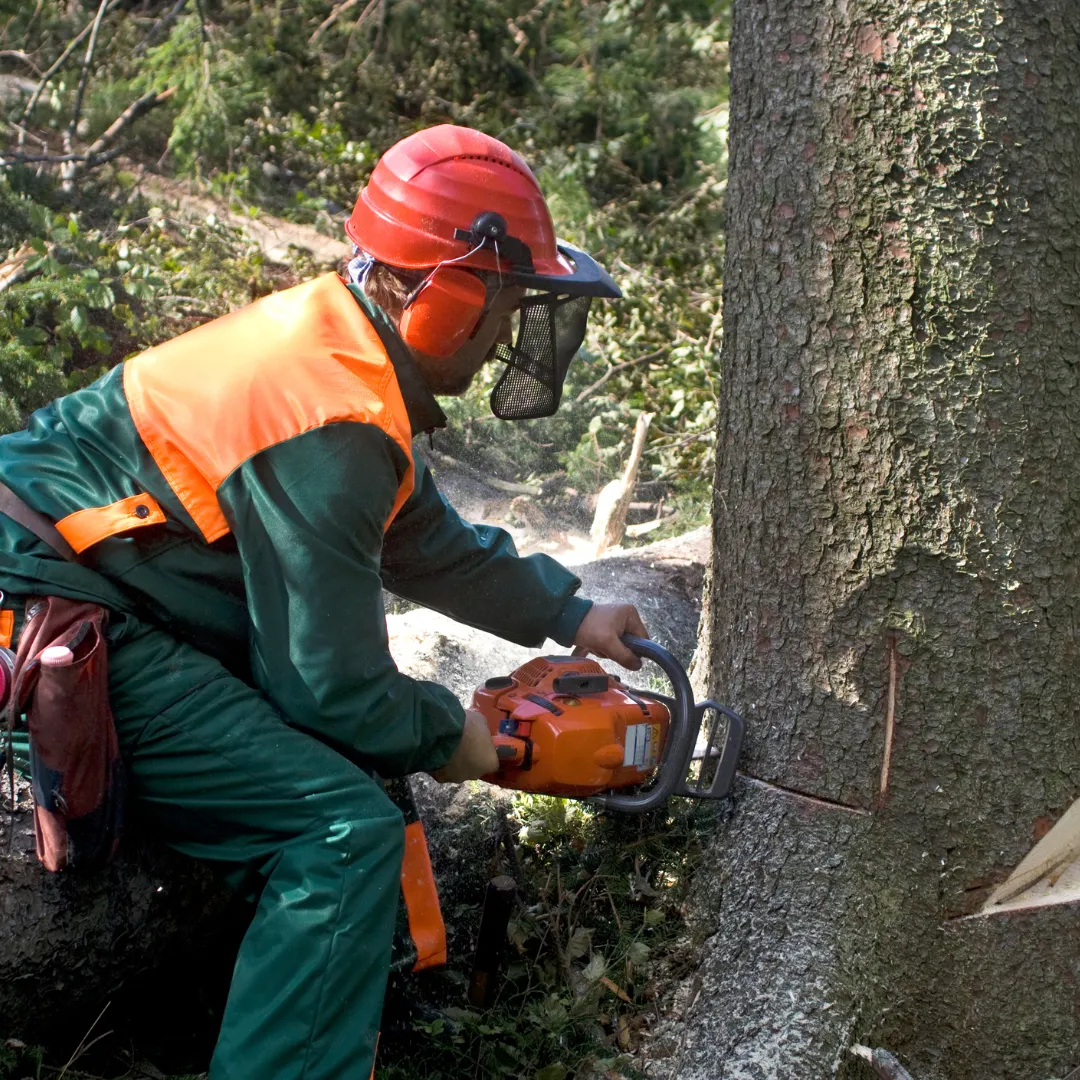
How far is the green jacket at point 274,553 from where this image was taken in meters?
2.00

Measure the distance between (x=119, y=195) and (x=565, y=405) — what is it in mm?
3151

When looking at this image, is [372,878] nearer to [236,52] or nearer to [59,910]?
[59,910]

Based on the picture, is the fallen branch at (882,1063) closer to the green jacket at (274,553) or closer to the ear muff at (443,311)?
the green jacket at (274,553)

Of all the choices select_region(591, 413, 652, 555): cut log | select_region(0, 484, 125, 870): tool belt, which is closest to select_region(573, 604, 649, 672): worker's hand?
select_region(0, 484, 125, 870): tool belt

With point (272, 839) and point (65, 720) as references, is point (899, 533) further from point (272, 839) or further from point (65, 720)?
point (65, 720)

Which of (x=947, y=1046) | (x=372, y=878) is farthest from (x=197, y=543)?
(x=947, y=1046)

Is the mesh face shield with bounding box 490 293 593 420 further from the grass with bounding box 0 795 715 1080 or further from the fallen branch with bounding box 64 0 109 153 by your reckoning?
the fallen branch with bounding box 64 0 109 153

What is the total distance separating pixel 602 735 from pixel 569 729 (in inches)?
3.6

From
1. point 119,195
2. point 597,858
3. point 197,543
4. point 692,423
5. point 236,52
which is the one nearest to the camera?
point 197,543

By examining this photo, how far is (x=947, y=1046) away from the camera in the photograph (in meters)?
2.33

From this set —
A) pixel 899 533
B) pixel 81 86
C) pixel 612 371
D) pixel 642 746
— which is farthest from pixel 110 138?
pixel 899 533

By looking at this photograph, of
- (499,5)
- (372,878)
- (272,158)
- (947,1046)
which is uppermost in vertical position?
Result: (499,5)

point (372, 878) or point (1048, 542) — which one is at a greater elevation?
point (1048, 542)

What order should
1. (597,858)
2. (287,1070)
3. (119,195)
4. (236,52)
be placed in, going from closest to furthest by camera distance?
(287,1070) → (597,858) → (119,195) → (236,52)
